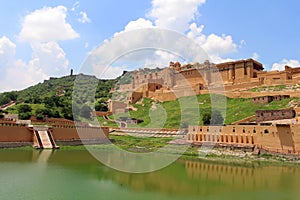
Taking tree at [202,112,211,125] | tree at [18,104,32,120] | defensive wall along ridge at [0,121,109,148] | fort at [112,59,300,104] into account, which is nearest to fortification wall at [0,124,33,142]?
defensive wall along ridge at [0,121,109,148]

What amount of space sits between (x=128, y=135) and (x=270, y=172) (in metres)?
21.1

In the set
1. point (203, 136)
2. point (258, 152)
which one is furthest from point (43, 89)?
point (258, 152)

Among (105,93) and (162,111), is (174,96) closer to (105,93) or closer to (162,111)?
(162,111)

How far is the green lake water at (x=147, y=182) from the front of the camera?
12859 millimetres

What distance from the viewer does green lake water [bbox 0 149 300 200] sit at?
42.2 ft

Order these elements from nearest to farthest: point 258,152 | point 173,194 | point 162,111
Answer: point 173,194 → point 258,152 → point 162,111

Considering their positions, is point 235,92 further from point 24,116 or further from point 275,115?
point 24,116

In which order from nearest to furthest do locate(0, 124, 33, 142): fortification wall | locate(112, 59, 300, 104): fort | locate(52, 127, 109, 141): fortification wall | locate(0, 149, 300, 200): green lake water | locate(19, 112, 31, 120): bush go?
locate(0, 149, 300, 200): green lake water < locate(0, 124, 33, 142): fortification wall < locate(52, 127, 109, 141): fortification wall < locate(19, 112, 31, 120): bush < locate(112, 59, 300, 104): fort

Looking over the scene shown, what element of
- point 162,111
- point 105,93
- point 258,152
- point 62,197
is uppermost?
point 105,93

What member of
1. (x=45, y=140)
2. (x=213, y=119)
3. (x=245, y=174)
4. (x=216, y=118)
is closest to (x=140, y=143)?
(x=213, y=119)

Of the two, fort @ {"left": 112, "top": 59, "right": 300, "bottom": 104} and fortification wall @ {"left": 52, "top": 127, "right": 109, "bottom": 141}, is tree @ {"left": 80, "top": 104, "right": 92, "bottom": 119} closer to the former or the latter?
fortification wall @ {"left": 52, "top": 127, "right": 109, "bottom": 141}

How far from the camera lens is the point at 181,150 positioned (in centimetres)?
2733

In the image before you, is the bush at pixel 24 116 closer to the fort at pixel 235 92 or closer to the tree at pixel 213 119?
the fort at pixel 235 92

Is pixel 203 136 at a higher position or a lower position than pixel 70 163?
higher
